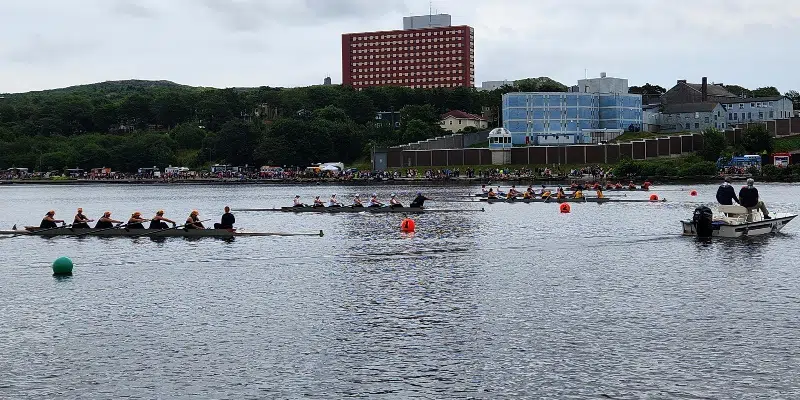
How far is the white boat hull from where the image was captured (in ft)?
151

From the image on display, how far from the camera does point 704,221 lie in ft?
152

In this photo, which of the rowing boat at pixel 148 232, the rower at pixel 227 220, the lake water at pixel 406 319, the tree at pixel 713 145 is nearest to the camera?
the lake water at pixel 406 319

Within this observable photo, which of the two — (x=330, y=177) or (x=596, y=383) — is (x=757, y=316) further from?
(x=330, y=177)

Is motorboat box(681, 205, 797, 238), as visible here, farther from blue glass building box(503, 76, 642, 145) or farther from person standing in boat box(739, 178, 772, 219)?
blue glass building box(503, 76, 642, 145)

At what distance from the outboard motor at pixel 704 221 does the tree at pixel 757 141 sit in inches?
3962

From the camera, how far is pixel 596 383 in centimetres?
2111

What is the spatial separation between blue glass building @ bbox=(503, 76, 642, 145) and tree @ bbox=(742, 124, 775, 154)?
26983mm

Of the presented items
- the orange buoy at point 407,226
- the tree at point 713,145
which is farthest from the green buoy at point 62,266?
the tree at point 713,145

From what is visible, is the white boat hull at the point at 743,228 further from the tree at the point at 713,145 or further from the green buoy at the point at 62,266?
the tree at the point at 713,145

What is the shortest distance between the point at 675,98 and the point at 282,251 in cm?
16256

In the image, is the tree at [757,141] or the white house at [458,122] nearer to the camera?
the tree at [757,141]

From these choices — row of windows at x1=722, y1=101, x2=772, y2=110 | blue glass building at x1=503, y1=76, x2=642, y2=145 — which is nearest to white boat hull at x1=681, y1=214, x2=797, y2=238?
blue glass building at x1=503, y1=76, x2=642, y2=145

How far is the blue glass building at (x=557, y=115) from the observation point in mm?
159375

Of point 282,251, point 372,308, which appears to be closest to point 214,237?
point 282,251
